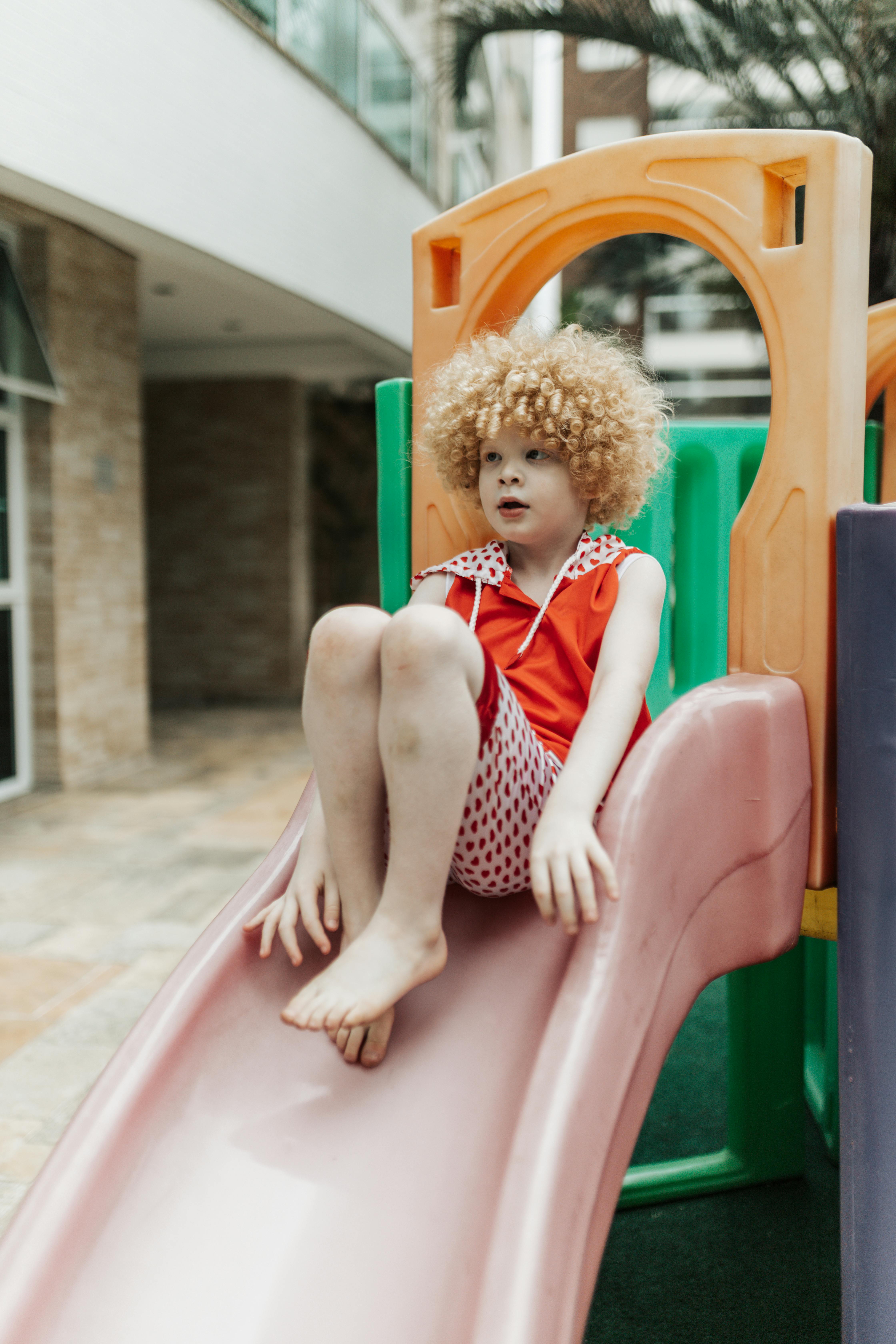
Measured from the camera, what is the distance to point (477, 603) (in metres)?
1.68

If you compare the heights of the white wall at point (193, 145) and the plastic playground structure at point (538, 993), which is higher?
the white wall at point (193, 145)

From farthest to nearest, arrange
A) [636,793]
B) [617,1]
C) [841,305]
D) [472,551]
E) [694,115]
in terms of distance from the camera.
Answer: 1. [694,115]
2. [617,1]
3. [472,551]
4. [841,305]
5. [636,793]

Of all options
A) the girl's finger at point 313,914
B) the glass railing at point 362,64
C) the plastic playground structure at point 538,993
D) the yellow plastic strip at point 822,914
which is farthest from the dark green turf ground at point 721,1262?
the glass railing at point 362,64

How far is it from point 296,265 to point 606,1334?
5878 millimetres

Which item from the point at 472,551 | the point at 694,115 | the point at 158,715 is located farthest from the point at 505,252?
the point at 158,715

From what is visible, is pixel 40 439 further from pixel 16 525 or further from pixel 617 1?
pixel 617 1

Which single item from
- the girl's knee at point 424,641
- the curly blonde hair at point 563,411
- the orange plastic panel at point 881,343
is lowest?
the girl's knee at point 424,641

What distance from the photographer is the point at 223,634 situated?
9.80 m

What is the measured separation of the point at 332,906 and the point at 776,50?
199 inches

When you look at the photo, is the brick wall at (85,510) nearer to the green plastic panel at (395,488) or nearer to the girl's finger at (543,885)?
the green plastic panel at (395,488)

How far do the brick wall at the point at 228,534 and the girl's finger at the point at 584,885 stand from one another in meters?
8.51

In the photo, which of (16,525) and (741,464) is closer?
(741,464)

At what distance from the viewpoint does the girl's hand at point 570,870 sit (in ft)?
3.79

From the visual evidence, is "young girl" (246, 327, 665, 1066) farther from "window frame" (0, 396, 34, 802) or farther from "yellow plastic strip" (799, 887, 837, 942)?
"window frame" (0, 396, 34, 802)
